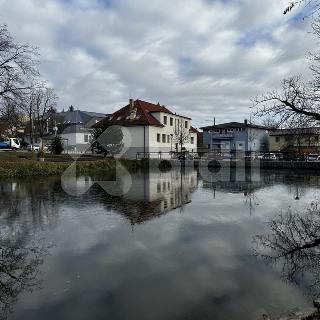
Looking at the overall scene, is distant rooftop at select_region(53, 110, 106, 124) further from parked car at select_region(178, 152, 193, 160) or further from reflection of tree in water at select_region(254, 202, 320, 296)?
reflection of tree in water at select_region(254, 202, 320, 296)

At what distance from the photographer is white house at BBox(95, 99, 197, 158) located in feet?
159

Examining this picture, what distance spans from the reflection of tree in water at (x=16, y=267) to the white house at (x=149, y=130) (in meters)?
36.2

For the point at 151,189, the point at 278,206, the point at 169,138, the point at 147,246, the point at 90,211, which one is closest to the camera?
the point at 147,246

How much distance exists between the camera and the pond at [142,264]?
18.5 feet

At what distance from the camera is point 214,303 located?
574 cm

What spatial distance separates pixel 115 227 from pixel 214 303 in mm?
5545

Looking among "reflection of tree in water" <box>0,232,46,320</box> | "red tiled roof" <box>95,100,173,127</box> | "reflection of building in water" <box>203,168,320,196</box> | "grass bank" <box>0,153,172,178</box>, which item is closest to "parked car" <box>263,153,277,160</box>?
"red tiled roof" <box>95,100,173,127</box>

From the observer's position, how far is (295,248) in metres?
8.60

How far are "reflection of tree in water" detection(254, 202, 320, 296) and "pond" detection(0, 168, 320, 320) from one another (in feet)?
0.20

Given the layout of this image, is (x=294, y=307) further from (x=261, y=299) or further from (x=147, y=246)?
(x=147, y=246)

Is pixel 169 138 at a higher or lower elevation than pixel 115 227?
higher

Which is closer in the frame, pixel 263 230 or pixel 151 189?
pixel 263 230

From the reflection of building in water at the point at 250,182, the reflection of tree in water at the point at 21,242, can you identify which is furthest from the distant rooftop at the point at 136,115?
the reflection of tree in water at the point at 21,242

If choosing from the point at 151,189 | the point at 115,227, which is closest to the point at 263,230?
the point at 115,227
